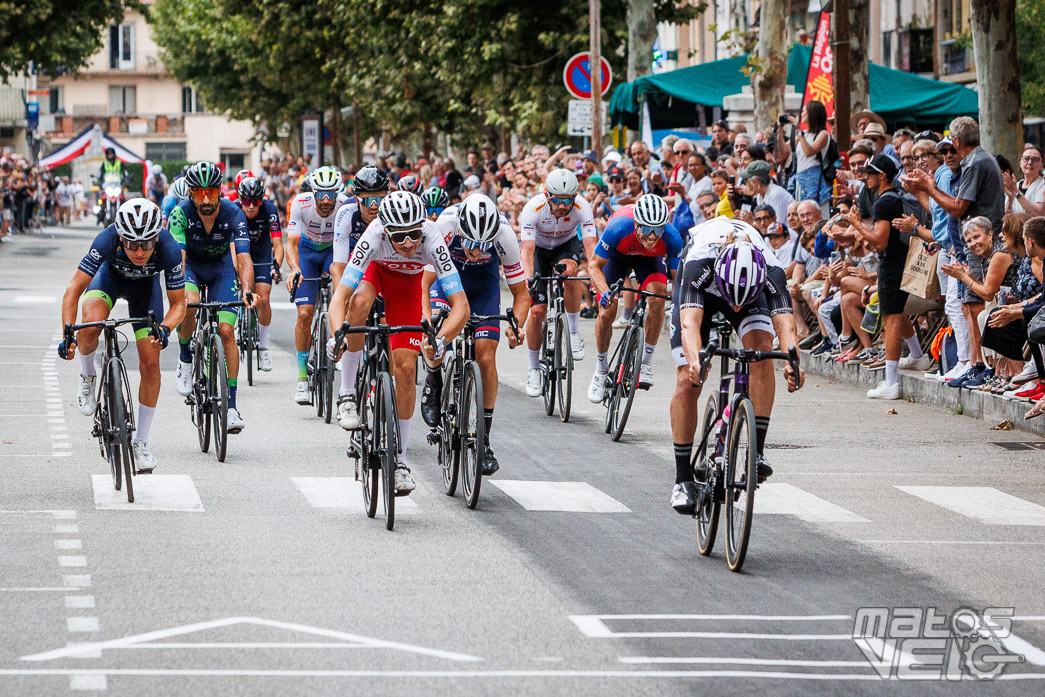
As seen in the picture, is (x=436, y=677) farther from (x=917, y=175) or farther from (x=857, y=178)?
(x=857, y=178)

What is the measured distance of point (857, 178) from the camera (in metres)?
17.9

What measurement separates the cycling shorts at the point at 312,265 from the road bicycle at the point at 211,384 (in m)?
2.94

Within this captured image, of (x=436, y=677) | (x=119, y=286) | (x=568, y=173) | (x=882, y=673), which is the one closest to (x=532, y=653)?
(x=436, y=677)

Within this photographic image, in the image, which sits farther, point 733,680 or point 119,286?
point 119,286

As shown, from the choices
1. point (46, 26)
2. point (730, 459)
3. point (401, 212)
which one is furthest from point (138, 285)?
point (46, 26)

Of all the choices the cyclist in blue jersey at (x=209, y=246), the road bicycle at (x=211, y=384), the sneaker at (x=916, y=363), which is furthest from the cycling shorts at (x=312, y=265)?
the sneaker at (x=916, y=363)

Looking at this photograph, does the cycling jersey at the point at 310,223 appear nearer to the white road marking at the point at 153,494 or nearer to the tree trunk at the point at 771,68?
the white road marking at the point at 153,494

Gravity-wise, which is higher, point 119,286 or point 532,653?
point 119,286

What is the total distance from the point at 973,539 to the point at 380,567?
325 cm

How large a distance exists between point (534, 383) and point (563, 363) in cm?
37

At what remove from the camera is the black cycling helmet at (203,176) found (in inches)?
547

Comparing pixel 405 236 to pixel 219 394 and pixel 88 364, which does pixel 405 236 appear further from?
pixel 88 364

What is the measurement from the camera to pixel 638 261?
1499 centimetres

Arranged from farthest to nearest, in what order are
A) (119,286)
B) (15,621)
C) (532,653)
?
(119,286) → (15,621) → (532,653)
